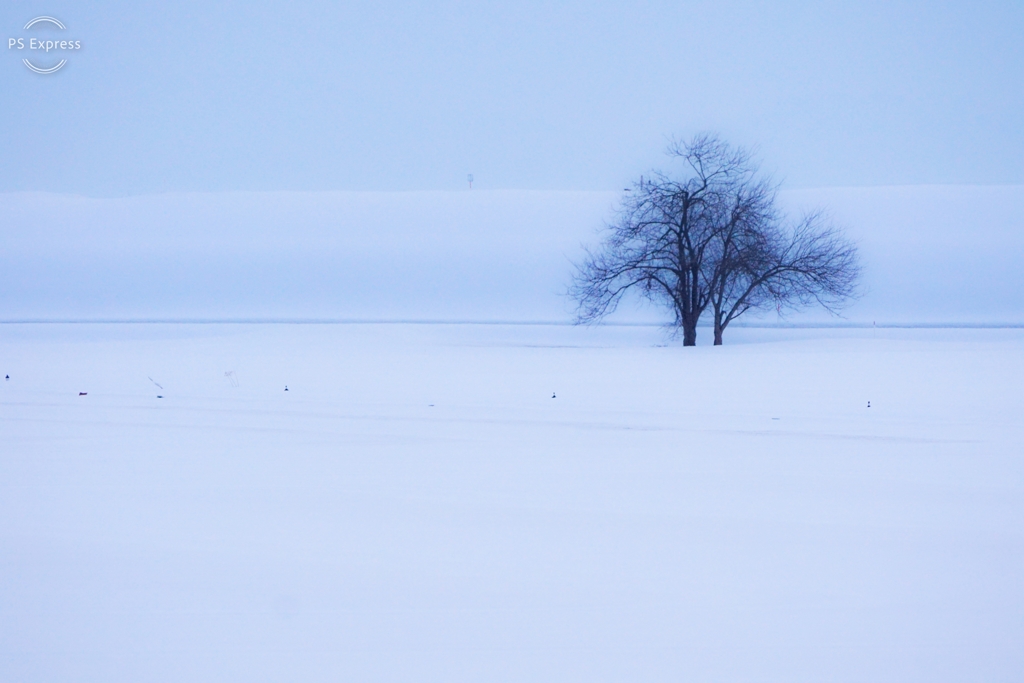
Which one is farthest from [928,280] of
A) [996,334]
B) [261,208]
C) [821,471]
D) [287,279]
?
[821,471]

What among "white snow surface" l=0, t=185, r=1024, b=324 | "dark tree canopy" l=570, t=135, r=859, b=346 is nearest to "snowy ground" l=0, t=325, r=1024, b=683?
"dark tree canopy" l=570, t=135, r=859, b=346

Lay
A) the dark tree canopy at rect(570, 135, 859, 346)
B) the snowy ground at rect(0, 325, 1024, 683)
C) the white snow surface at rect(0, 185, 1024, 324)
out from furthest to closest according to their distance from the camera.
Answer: the white snow surface at rect(0, 185, 1024, 324)
the dark tree canopy at rect(570, 135, 859, 346)
the snowy ground at rect(0, 325, 1024, 683)

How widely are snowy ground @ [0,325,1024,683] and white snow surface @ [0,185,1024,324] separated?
30.0 meters

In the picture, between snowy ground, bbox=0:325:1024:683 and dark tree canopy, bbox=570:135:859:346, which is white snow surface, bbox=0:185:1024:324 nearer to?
dark tree canopy, bbox=570:135:859:346

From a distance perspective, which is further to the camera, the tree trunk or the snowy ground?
the tree trunk

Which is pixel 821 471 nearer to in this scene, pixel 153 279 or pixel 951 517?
pixel 951 517

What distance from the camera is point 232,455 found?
6637mm

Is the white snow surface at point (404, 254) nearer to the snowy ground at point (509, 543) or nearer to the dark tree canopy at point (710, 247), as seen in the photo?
the dark tree canopy at point (710, 247)

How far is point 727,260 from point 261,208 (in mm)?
35665

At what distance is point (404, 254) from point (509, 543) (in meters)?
41.6

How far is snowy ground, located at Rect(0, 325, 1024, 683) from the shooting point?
→ 10.7 ft

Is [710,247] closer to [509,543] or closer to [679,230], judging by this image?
[679,230]

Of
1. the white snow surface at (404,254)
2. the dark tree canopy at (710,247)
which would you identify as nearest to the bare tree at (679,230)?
the dark tree canopy at (710,247)

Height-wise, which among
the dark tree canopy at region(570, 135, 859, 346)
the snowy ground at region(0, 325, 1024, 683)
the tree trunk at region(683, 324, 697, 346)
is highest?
the dark tree canopy at region(570, 135, 859, 346)
